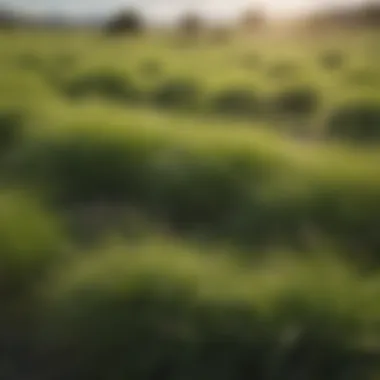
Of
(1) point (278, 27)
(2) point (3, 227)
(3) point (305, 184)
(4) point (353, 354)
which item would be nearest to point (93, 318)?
(2) point (3, 227)

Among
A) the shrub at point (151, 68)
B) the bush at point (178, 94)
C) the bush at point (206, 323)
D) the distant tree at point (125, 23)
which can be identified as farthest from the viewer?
the shrub at point (151, 68)

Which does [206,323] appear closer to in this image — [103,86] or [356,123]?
[356,123]

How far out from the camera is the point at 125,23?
2.31 meters

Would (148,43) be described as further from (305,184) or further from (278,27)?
(305,184)

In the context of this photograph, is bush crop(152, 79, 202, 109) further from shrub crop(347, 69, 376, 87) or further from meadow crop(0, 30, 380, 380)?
shrub crop(347, 69, 376, 87)

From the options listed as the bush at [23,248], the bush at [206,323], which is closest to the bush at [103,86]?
the bush at [23,248]

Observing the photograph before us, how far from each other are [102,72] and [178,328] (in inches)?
70.1

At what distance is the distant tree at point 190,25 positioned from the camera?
216 centimetres

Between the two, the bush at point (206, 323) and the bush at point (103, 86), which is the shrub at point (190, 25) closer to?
the bush at point (103, 86)

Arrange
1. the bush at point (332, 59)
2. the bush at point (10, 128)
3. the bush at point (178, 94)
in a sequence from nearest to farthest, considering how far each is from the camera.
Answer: the bush at point (10, 128) → the bush at point (178, 94) → the bush at point (332, 59)

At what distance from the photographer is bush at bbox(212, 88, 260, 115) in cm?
230

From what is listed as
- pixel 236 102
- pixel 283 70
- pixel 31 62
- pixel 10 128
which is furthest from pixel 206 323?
pixel 31 62

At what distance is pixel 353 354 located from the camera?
101 centimetres

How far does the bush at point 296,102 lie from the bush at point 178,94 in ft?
0.86
